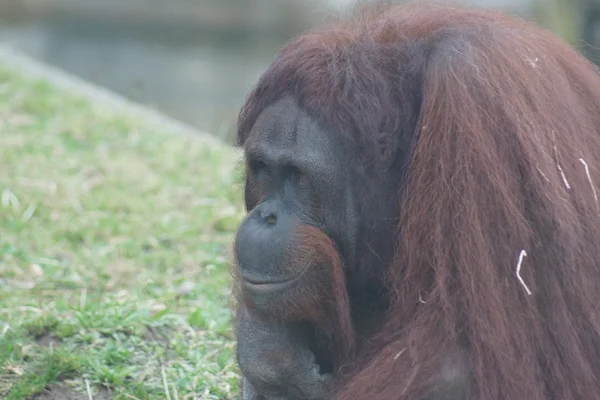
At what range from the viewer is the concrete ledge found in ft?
24.9

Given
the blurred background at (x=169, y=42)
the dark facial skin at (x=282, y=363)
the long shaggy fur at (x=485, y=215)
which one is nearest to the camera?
the long shaggy fur at (x=485, y=215)

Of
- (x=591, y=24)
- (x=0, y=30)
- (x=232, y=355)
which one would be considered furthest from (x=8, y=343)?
(x=0, y=30)

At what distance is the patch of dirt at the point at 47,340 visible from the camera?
11.9 ft

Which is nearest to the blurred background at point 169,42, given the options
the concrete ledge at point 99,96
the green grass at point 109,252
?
the concrete ledge at point 99,96

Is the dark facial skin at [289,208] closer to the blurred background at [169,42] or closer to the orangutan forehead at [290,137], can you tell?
the orangutan forehead at [290,137]

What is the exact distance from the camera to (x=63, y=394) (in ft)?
11.0

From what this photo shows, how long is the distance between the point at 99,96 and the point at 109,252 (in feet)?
11.7

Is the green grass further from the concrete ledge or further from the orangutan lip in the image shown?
the orangutan lip

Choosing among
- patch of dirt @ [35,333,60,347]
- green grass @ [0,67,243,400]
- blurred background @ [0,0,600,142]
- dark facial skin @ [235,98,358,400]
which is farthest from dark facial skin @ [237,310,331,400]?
blurred background @ [0,0,600,142]

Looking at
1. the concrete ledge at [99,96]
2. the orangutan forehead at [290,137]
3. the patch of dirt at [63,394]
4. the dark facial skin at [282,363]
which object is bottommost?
the concrete ledge at [99,96]

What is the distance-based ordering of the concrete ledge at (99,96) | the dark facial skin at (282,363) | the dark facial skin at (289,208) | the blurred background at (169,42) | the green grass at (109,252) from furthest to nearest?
the blurred background at (169,42)
the concrete ledge at (99,96)
the green grass at (109,252)
the dark facial skin at (282,363)
the dark facial skin at (289,208)

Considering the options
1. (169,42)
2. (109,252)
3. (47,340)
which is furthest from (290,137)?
(169,42)

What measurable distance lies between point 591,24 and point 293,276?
753cm

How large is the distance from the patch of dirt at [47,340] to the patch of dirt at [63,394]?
264mm
